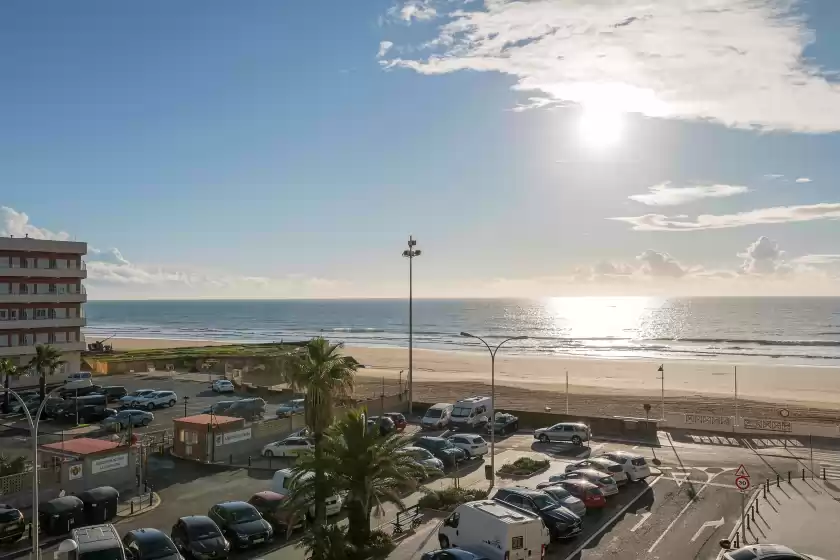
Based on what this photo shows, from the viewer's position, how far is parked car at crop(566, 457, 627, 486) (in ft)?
94.2

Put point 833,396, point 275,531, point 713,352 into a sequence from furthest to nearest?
point 713,352, point 833,396, point 275,531

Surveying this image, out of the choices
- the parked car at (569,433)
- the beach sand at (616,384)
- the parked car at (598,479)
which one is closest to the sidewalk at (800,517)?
the parked car at (598,479)

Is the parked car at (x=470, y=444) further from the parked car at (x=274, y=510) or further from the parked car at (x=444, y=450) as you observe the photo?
the parked car at (x=274, y=510)

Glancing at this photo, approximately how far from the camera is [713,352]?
11412 centimetres

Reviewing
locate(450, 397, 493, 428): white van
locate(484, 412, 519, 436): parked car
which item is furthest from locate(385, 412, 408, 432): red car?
locate(484, 412, 519, 436): parked car

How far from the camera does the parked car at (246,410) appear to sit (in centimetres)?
4512

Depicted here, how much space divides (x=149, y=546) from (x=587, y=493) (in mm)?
15719

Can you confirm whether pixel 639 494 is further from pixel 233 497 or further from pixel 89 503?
pixel 89 503

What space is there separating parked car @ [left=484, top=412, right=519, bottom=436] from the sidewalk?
16.6 m

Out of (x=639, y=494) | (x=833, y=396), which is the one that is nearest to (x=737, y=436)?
(x=639, y=494)

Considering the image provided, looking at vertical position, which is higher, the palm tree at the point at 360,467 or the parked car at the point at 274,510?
the palm tree at the point at 360,467

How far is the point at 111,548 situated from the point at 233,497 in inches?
377

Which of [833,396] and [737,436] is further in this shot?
[833,396]

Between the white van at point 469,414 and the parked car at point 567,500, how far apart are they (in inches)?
683
